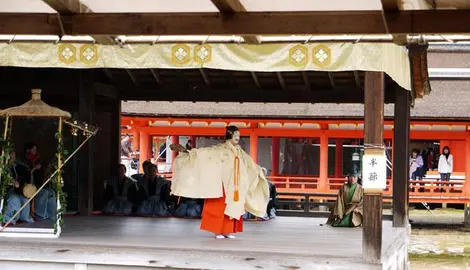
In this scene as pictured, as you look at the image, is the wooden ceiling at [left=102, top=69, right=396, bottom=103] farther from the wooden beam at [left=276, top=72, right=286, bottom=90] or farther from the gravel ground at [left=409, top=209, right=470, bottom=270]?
the gravel ground at [left=409, top=209, right=470, bottom=270]

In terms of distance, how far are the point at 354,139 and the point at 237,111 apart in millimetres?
4763

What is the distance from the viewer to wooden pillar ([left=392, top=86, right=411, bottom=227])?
40.9 feet

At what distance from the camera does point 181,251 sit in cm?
917

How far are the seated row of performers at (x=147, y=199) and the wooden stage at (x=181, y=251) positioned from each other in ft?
8.14

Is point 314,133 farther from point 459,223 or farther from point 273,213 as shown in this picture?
point 273,213

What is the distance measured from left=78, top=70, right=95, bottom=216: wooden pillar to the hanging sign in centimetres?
470

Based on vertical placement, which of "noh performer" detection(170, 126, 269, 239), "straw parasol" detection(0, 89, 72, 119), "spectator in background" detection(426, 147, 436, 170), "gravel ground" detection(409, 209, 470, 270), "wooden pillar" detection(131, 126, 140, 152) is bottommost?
"gravel ground" detection(409, 209, 470, 270)

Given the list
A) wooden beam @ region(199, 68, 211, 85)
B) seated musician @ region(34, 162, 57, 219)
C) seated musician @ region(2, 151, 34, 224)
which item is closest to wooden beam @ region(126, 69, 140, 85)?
wooden beam @ region(199, 68, 211, 85)

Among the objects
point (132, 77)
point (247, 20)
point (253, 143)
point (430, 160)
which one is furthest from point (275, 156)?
point (247, 20)

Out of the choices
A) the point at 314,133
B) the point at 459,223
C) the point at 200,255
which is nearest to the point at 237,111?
the point at 314,133

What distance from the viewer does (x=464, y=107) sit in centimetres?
2353

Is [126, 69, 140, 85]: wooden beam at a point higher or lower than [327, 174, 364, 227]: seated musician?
higher

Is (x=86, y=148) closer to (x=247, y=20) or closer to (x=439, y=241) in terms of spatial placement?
(x=247, y=20)

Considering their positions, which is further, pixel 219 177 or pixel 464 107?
pixel 464 107
